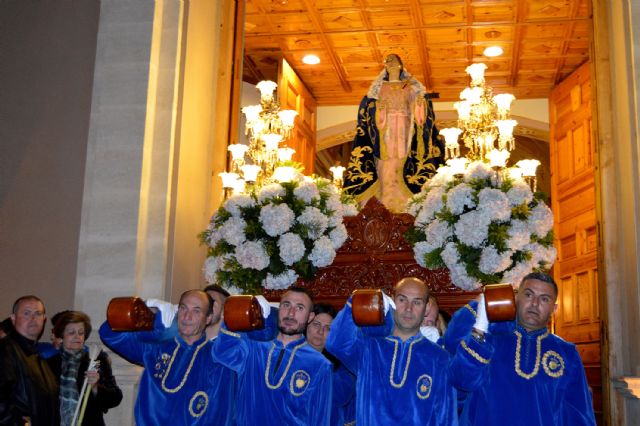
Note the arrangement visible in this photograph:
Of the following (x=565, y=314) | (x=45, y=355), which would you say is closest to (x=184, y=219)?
(x=45, y=355)

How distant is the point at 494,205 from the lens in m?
4.77

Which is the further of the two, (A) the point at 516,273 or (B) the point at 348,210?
(B) the point at 348,210

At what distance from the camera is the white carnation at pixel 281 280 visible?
5.20m

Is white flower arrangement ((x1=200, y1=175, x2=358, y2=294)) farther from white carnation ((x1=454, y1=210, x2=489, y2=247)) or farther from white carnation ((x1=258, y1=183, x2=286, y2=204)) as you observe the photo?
white carnation ((x1=454, y1=210, x2=489, y2=247))

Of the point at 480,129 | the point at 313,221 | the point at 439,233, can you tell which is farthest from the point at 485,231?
the point at 480,129

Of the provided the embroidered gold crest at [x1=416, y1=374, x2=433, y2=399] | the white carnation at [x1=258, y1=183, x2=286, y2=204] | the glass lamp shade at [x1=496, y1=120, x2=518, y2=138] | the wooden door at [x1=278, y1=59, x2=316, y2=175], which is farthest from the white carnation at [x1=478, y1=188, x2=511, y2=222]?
the wooden door at [x1=278, y1=59, x2=316, y2=175]

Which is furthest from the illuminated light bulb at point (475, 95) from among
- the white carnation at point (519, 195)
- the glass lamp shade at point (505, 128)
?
the white carnation at point (519, 195)

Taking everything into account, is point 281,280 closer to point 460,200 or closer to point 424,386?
point 460,200

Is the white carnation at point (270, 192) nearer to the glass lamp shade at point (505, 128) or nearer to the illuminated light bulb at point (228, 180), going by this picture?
the illuminated light bulb at point (228, 180)

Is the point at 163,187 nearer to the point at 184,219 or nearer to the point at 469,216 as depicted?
the point at 184,219

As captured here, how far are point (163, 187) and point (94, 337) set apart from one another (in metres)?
1.25

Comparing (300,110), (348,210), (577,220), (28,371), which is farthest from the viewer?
(300,110)

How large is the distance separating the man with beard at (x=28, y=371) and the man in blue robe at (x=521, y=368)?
2347mm

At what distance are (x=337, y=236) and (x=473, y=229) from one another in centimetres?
101
